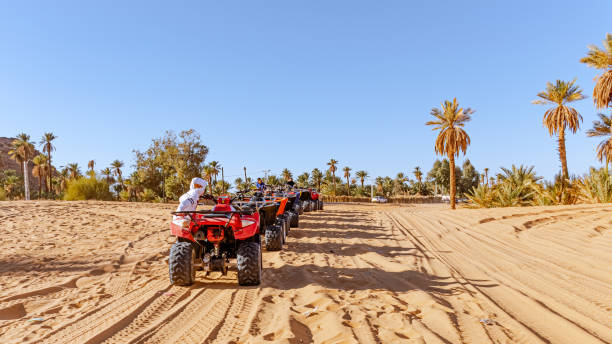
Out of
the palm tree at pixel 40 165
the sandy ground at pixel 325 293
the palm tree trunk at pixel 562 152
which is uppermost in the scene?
the palm tree at pixel 40 165

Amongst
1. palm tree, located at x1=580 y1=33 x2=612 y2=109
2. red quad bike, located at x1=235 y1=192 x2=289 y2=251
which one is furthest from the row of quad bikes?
palm tree, located at x1=580 y1=33 x2=612 y2=109

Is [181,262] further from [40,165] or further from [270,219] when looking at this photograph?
[40,165]

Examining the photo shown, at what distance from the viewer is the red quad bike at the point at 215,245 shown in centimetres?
454

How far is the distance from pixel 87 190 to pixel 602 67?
30.1 metres

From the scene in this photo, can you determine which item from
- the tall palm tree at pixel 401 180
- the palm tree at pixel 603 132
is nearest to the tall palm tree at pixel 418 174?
the tall palm tree at pixel 401 180

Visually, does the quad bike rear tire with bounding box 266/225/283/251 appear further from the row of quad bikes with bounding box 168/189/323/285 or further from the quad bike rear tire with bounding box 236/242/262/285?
the quad bike rear tire with bounding box 236/242/262/285

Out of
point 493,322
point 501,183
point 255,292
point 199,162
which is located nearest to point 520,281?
point 493,322

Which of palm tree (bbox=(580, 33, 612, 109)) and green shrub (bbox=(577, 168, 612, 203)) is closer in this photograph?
green shrub (bbox=(577, 168, 612, 203))

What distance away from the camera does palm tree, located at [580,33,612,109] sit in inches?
752

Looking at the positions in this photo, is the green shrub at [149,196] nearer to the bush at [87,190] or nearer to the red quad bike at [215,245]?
the bush at [87,190]

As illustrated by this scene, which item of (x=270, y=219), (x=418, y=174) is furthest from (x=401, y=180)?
(x=270, y=219)

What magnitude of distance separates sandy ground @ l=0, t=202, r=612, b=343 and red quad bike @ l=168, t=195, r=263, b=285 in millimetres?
240

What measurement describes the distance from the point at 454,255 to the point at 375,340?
5.02m

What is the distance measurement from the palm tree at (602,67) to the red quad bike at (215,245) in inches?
898
